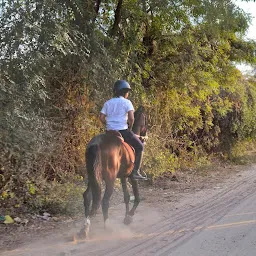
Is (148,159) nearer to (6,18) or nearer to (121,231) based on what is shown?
(121,231)

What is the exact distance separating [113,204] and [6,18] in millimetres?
4277

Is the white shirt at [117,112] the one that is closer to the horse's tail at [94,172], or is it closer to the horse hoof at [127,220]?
the horse's tail at [94,172]

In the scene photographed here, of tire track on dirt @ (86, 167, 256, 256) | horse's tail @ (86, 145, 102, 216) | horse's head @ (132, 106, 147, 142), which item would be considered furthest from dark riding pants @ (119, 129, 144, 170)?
tire track on dirt @ (86, 167, 256, 256)

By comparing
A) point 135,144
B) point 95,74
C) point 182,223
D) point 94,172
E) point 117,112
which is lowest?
point 182,223

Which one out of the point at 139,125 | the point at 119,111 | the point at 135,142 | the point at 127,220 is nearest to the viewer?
the point at 119,111

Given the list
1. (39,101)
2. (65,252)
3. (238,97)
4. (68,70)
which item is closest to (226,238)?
(65,252)

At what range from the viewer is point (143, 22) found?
957 cm

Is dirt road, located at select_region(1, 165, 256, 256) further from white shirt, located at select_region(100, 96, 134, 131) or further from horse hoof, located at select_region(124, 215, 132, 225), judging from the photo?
white shirt, located at select_region(100, 96, 134, 131)

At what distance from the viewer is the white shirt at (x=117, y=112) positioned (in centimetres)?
570

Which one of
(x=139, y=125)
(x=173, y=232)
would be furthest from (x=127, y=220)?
(x=139, y=125)

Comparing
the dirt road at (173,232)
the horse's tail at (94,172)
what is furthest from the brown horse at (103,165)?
the dirt road at (173,232)

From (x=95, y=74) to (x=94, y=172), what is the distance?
3543 mm

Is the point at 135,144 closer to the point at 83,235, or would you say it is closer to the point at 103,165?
the point at 103,165

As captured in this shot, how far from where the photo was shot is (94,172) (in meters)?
5.23
